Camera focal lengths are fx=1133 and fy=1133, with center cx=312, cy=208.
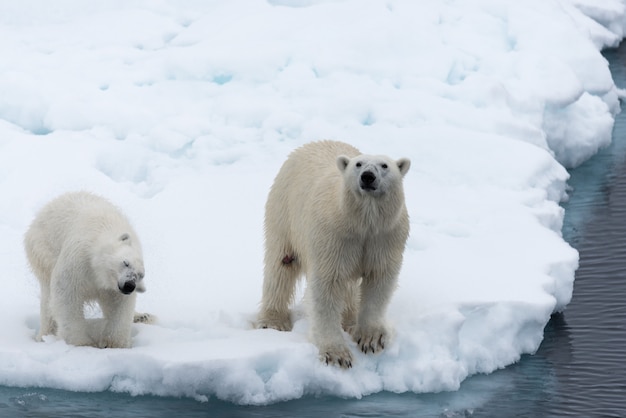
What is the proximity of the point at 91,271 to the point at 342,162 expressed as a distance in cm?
148

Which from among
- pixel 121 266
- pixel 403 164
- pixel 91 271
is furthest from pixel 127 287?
pixel 403 164

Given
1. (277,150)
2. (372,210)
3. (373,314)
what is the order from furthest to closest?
(277,150)
(373,314)
(372,210)

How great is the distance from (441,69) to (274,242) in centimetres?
430

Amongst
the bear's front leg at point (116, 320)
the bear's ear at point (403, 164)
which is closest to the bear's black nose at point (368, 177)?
the bear's ear at point (403, 164)

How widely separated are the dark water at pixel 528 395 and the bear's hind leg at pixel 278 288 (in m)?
0.85

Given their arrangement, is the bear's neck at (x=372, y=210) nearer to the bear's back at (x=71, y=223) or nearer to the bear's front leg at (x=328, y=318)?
the bear's front leg at (x=328, y=318)

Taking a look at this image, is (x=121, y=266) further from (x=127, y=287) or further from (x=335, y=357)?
(x=335, y=357)

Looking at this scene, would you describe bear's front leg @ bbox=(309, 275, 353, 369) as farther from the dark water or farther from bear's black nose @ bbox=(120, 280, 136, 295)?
bear's black nose @ bbox=(120, 280, 136, 295)

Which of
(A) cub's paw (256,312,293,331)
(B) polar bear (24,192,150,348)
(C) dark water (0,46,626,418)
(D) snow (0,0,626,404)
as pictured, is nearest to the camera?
(C) dark water (0,46,626,418)

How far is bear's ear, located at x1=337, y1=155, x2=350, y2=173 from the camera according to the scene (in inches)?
227

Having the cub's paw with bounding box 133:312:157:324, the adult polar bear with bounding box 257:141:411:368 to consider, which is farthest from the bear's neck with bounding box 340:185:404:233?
the cub's paw with bounding box 133:312:157:324

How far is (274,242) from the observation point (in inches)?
262

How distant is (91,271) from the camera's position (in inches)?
239

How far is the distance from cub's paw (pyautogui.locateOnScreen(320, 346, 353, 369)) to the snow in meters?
0.04
